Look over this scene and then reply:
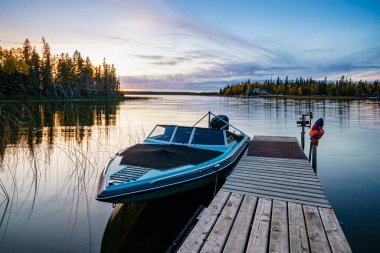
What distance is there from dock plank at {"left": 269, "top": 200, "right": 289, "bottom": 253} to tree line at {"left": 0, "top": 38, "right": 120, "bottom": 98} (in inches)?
2547

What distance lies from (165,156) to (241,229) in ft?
12.9

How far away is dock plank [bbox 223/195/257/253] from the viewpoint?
3.56 m

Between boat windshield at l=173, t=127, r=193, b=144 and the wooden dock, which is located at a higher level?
boat windshield at l=173, t=127, r=193, b=144

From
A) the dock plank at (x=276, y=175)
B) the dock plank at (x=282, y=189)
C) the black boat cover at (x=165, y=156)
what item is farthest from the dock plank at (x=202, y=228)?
the dock plank at (x=276, y=175)

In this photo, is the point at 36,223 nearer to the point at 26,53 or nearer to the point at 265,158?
the point at 265,158

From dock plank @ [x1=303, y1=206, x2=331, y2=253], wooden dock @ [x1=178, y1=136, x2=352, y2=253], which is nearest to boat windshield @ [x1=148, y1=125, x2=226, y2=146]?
wooden dock @ [x1=178, y1=136, x2=352, y2=253]

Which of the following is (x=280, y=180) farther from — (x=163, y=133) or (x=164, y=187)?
(x=163, y=133)

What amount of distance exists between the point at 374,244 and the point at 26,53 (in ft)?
280

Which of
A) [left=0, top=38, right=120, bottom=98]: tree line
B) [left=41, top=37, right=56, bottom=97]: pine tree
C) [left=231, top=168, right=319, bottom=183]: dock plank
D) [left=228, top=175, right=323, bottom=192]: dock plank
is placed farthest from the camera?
[left=41, top=37, right=56, bottom=97]: pine tree

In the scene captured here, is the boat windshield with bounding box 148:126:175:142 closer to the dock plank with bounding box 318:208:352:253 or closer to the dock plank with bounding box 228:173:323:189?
the dock plank with bounding box 228:173:323:189

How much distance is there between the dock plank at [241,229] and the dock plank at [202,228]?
0.37m

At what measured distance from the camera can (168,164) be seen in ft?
22.8

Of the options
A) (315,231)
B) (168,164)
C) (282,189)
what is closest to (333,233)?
(315,231)

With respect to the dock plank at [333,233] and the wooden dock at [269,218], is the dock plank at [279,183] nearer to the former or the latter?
the wooden dock at [269,218]
